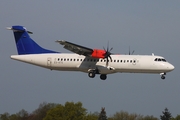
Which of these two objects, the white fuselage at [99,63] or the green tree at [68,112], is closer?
the white fuselage at [99,63]

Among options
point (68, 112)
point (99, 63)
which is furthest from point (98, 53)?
point (68, 112)

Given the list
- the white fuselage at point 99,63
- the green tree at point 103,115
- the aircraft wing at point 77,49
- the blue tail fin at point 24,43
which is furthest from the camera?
the green tree at point 103,115

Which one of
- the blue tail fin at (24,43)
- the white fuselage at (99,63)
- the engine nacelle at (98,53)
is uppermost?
the blue tail fin at (24,43)

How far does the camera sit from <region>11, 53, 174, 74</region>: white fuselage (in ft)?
188

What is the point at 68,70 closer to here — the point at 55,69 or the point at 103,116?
the point at 55,69

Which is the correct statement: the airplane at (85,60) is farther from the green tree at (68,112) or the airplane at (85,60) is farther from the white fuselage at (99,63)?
the green tree at (68,112)

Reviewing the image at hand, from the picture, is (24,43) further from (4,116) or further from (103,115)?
(4,116)

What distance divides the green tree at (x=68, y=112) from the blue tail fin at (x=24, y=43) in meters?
→ 21.0

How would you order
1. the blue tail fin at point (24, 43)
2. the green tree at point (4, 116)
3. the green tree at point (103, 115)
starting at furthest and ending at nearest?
the green tree at point (4, 116)
the green tree at point (103, 115)
the blue tail fin at point (24, 43)

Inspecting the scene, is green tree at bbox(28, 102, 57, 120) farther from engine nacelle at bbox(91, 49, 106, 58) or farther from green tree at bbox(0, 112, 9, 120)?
engine nacelle at bbox(91, 49, 106, 58)

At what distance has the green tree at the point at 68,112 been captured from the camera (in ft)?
268

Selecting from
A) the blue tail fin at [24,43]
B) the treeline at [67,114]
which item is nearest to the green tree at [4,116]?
the treeline at [67,114]

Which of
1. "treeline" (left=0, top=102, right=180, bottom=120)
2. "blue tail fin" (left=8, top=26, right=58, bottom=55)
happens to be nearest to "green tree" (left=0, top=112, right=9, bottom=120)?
"treeline" (left=0, top=102, right=180, bottom=120)

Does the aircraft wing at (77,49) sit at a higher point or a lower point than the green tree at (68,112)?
higher
